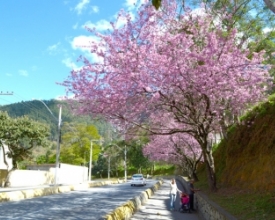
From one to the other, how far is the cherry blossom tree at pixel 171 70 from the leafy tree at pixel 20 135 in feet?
76.7

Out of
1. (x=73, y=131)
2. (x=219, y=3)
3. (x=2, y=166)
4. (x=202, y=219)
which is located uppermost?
(x=73, y=131)

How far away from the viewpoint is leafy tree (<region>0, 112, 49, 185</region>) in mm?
35938

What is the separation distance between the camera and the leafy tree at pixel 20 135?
118 feet

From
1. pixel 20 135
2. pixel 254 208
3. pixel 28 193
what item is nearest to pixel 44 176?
pixel 20 135

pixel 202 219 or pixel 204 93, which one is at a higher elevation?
pixel 204 93

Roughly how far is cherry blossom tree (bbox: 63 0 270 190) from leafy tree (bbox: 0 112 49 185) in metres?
23.4

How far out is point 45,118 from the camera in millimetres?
192750

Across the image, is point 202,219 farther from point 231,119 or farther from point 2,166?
point 2,166

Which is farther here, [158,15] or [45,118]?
[45,118]

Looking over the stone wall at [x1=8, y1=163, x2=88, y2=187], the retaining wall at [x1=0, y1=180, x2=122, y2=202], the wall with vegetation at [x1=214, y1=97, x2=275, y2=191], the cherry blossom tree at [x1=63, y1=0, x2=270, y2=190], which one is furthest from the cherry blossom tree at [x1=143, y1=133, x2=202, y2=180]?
the cherry blossom tree at [x1=63, y1=0, x2=270, y2=190]

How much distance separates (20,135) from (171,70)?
90.3 ft

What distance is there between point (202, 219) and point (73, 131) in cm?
6352

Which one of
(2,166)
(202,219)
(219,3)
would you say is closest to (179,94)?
(219,3)

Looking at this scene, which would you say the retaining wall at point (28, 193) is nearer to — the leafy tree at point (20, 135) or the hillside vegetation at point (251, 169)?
the leafy tree at point (20, 135)
